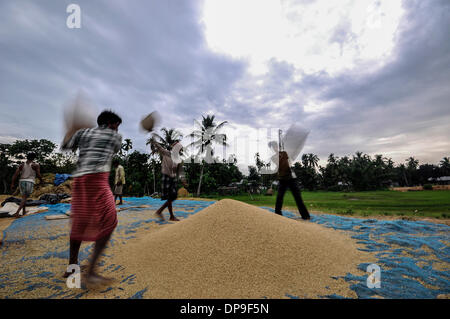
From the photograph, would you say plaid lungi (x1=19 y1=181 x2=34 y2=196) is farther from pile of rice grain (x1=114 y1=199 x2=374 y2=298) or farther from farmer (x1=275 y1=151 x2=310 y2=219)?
farmer (x1=275 y1=151 x2=310 y2=219)

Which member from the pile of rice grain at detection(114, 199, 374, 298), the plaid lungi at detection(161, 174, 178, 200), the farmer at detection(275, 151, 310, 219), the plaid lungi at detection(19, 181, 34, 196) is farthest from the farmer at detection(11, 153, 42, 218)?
the farmer at detection(275, 151, 310, 219)

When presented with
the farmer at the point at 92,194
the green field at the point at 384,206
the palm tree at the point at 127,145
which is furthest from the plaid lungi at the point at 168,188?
the palm tree at the point at 127,145

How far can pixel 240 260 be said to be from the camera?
1.51 metres

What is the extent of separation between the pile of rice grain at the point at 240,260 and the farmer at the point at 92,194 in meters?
0.42

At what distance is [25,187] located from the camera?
13.0ft

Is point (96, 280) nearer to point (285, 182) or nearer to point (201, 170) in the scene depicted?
point (285, 182)

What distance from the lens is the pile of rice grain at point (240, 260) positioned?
1.25 metres

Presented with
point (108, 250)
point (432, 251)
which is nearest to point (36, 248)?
point (108, 250)

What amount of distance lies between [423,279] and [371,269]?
31cm

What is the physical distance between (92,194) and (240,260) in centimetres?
125

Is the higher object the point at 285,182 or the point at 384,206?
the point at 285,182

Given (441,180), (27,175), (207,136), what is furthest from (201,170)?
(441,180)

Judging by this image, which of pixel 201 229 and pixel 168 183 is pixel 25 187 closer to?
pixel 168 183

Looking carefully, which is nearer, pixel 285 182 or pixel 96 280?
pixel 96 280
